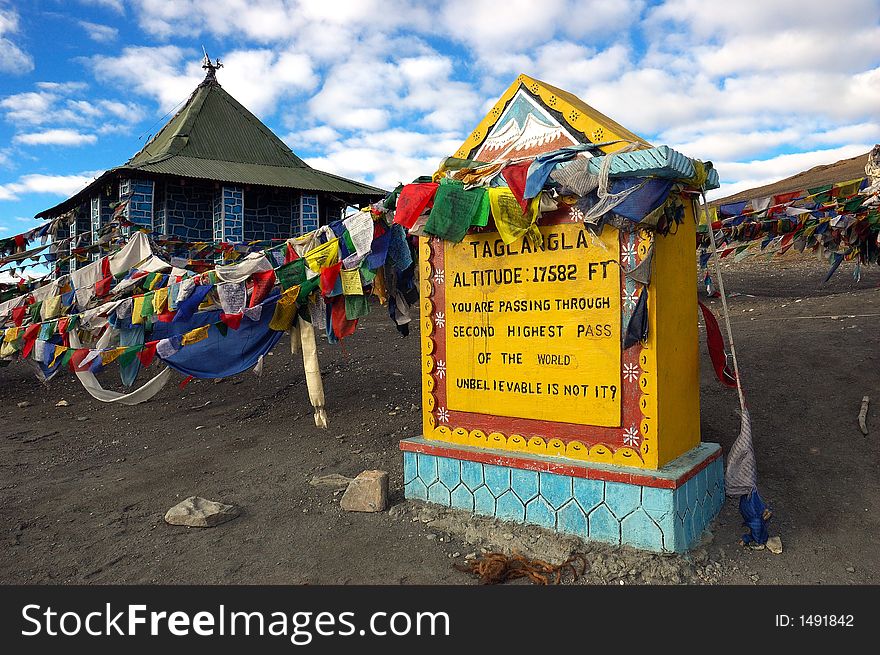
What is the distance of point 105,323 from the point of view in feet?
23.7

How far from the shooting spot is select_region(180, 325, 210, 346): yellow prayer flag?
645cm

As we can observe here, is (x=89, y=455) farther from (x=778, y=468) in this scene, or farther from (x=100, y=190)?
(x=100, y=190)

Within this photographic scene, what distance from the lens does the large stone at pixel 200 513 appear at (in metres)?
4.52

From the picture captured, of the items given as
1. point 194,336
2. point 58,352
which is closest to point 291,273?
point 194,336

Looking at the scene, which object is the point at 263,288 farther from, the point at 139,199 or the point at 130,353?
the point at 139,199

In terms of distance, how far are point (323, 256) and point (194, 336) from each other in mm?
1745

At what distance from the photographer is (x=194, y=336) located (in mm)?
6445

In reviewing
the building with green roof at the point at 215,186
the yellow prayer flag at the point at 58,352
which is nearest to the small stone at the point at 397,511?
the yellow prayer flag at the point at 58,352

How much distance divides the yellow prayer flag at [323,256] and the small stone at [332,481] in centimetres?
196

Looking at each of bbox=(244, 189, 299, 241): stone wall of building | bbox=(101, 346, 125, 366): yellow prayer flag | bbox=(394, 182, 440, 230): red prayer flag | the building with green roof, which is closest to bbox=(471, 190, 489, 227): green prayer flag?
bbox=(394, 182, 440, 230): red prayer flag

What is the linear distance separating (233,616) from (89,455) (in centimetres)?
466

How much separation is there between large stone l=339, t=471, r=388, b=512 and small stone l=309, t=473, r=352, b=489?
40 cm

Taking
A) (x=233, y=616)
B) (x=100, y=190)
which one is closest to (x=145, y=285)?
(x=233, y=616)

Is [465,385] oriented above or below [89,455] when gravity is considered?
above
